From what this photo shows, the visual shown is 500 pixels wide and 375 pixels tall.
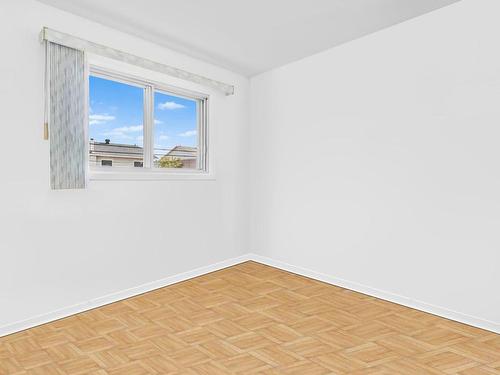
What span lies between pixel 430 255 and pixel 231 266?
209 centimetres

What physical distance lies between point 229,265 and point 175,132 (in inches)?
62.2

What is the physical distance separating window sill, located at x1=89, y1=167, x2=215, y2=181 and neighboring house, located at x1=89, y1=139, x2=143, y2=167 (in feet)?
0.26

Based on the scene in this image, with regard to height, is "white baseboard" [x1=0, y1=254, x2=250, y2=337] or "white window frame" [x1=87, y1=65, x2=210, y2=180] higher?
"white window frame" [x1=87, y1=65, x2=210, y2=180]

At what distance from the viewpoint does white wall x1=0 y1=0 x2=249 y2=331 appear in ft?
7.80

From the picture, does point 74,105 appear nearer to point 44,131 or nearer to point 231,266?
point 44,131

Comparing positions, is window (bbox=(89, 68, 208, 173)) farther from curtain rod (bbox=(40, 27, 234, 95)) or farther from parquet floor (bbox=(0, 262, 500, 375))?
parquet floor (bbox=(0, 262, 500, 375))

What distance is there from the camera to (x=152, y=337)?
2.34 m

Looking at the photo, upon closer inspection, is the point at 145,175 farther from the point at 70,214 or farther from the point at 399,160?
the point at 399,160

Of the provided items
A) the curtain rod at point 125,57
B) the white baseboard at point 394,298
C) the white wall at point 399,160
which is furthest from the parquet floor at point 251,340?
the curtain rod at point 125,57

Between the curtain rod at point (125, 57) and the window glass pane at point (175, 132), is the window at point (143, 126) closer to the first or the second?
the window glass pane at point (175, 132)

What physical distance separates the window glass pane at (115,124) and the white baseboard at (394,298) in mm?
1893

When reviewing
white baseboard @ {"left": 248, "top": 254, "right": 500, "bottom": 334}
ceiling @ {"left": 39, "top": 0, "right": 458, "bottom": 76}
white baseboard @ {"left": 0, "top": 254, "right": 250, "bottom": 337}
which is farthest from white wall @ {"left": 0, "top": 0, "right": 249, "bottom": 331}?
white baseboard @ {"left": 248, "top": 254, "right": 500, "bottom": 334}

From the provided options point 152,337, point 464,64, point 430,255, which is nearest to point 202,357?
point 152,337

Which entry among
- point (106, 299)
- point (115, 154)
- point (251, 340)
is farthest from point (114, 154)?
point (251, 340)
